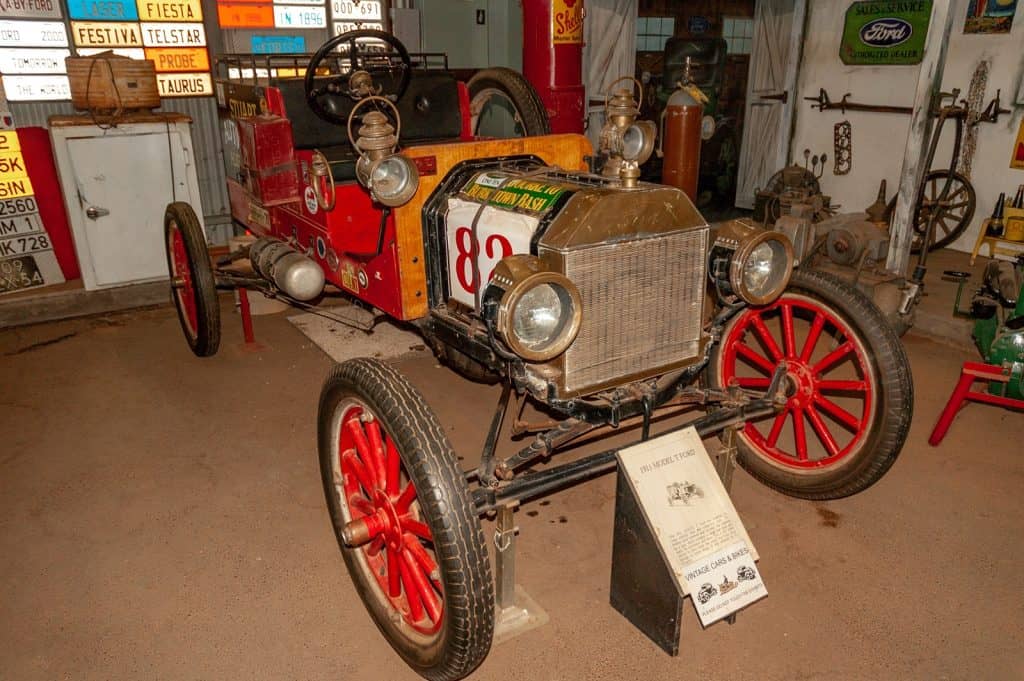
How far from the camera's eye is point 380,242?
117 inches

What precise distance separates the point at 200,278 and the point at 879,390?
3407 mm

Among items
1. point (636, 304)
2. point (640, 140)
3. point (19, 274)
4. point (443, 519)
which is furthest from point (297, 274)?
point (19, 274)

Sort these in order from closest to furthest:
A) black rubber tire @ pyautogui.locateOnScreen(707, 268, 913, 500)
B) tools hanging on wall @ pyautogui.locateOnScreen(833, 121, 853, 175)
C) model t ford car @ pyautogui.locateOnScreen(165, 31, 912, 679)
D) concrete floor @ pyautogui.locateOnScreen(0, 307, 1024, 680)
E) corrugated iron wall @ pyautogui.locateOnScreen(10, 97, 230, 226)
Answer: model t ford car @ pyautogui.locateOnScreen(165, 31, 912, 679) → concrete floor @ pyautogui.locateOnScreen(0, 307, 1024, 680) → black rubber tire @ pyautogui.locateOnScreen(707, 268, 913, 500) → corrugated iron wall @ pyautogui.locateOnScreen(10, 97, 230, 226) → tools hanging on wall @ pyautogui.locateOnScreen(833, 121, 853, 175)

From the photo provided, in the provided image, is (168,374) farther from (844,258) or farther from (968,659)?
(844,258)

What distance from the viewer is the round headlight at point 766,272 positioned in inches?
96.1

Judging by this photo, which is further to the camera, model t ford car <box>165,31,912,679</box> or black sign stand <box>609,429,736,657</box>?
black sign stand <box>609,429,736,657</box>

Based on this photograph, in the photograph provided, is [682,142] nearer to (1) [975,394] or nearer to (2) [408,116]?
(2) [408,116]

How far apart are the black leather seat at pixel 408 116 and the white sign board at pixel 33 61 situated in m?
2.64

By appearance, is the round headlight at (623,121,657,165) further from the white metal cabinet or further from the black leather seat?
the white metal cabinet

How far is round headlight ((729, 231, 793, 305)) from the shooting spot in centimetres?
244

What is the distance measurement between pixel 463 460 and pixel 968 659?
205 cm

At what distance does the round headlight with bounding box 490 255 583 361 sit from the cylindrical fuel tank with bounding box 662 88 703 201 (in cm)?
259

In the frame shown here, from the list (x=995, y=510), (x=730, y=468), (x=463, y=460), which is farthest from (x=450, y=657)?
(x=995, y=510)

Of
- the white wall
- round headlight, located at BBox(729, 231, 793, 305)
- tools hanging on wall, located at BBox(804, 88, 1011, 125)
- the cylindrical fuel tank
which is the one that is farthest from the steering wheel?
the white wall
